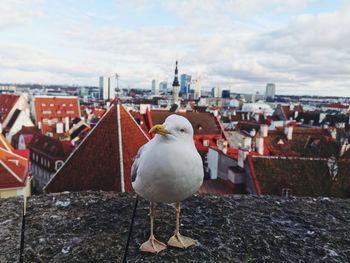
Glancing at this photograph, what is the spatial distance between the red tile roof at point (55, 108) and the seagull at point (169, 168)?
45821mm

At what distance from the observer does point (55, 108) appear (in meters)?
46.8

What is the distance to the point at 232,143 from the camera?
88.3 ft

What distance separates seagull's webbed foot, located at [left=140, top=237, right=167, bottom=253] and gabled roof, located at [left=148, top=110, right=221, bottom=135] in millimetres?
26480

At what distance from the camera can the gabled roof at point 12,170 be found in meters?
13.2

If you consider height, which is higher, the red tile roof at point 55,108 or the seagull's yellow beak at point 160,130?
the seagull's yellow beak at point 160,130

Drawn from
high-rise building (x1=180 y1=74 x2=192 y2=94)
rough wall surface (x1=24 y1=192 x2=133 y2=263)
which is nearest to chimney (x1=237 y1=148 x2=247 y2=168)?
rough wall surface (x1=24 y1=192 x2=133 y2=263)

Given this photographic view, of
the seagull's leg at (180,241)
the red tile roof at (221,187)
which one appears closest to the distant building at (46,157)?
the red tile roof at (221,187)

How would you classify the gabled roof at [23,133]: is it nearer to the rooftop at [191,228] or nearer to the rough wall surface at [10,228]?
the rough wall surface at [10,228]

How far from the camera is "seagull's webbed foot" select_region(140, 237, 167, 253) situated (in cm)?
195

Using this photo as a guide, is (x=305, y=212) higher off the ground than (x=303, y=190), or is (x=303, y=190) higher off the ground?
(x=305, y=212)

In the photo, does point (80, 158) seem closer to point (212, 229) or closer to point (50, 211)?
point (50, 211)

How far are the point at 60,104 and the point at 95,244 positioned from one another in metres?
48.4

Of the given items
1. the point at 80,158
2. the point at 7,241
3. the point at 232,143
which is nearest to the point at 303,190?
the point at 80,158

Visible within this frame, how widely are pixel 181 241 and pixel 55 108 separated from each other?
158ft
